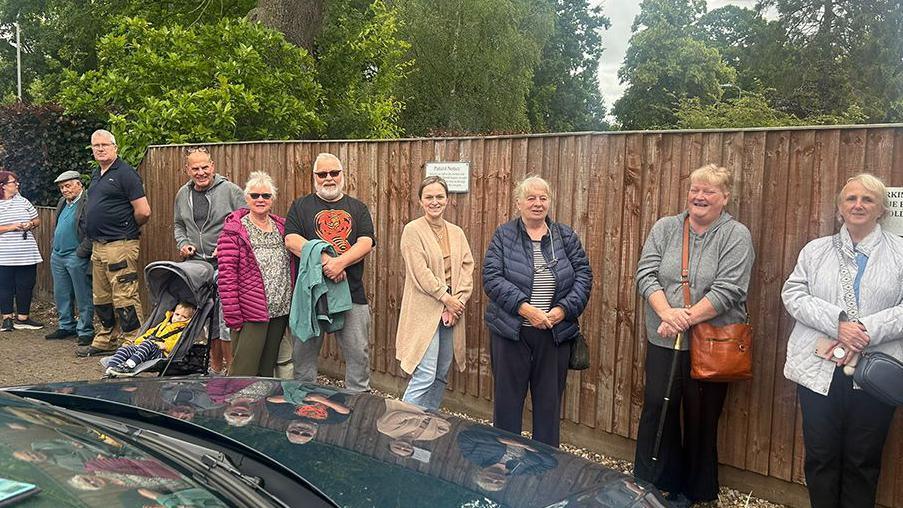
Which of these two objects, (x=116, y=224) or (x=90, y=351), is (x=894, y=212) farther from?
(x=90, y=351)

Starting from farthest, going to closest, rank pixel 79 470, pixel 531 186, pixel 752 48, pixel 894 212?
1. pixel 752 48
2. pixel 531 186
3. pixel 894 212
4. pixel 79 470

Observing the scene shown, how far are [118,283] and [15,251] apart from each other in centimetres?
214

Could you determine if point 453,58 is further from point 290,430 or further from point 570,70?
point 290,430

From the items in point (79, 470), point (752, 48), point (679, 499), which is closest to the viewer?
point (79, 470)

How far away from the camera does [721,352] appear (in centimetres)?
414

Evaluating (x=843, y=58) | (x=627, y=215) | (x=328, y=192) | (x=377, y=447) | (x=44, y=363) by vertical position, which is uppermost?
(x=843, y=58)

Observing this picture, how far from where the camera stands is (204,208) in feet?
22.6

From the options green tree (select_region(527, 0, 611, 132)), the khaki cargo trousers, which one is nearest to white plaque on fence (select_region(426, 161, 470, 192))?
the khaki cargo trousers

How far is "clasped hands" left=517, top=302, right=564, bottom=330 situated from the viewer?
4.41 metres

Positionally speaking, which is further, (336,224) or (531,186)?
(336,224)

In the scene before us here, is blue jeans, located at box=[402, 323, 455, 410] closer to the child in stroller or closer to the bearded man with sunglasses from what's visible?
the bearded man with sunglasses

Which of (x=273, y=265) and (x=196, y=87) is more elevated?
(x=196, y=87)

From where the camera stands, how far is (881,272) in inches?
146

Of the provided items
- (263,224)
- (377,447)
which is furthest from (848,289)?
(263,224)
